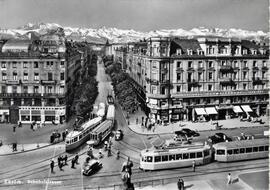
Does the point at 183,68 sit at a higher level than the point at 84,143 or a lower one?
higher

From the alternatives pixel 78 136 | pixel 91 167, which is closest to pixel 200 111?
pixel 78 136

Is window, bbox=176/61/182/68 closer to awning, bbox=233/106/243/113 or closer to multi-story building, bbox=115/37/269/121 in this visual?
multi-story building, bbox=115/37/269/121

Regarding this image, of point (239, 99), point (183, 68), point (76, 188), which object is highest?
point (183, 68)

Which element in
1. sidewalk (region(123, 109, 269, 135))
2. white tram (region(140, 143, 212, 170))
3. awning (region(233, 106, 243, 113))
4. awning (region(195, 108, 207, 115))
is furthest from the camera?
awning (region(233, 106, 243, 113))

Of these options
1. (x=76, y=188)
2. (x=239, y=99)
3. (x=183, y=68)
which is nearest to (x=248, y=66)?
(x=239, y=99)

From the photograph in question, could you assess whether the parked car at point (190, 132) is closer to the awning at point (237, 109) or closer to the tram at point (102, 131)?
the tram at point (102, 131)

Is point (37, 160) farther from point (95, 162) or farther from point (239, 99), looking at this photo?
point (239, 99)

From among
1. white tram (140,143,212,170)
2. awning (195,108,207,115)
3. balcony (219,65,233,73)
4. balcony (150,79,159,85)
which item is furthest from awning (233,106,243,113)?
white tram (140,143,212,170)
